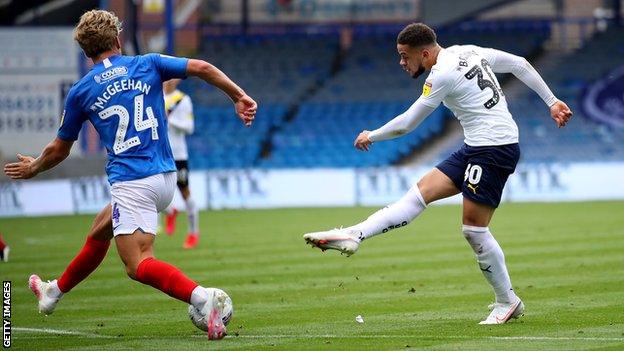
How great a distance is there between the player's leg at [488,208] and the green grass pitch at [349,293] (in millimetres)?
239

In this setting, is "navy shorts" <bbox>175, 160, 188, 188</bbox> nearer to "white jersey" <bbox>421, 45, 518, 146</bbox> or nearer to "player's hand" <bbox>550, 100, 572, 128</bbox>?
"white jersey" <bbox>421, 45, 518, 146</bbox>

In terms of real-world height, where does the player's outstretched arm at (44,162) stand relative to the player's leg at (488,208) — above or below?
above

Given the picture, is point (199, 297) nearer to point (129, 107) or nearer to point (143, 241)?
point (143, 241)

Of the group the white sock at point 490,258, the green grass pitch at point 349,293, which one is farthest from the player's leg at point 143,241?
the white sock at point 490,258

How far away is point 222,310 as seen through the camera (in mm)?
8211

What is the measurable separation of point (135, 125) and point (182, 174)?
9381 millimetres

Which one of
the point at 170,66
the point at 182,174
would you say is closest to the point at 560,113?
the point at 170,66

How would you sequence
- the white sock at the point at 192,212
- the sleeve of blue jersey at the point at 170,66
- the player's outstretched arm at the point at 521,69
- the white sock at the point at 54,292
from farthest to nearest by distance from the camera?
the white sock at the point at 192,212
the player's outstretched arm at the point at 521,69
the white sock at the point at 54,292
the sleeve of blue jersey at the point at 170,66

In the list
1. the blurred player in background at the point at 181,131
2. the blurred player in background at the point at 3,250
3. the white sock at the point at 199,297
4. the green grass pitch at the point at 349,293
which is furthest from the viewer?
the blurred player in background at the point at 181,131

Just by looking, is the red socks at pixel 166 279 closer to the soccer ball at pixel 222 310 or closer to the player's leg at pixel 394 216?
the soccer ball at pixel 222 310

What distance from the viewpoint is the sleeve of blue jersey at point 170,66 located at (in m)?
8.45

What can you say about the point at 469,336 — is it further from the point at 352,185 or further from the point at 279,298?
the point at 352,185

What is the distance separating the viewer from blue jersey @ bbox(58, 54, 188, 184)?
8.35 metres

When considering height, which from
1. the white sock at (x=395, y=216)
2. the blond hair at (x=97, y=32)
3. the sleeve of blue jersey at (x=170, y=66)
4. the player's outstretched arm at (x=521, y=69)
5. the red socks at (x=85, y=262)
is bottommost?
the red socks at (x=85, y=262)
